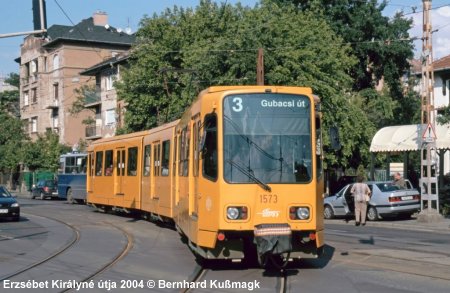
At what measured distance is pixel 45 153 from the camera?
66.5 metres

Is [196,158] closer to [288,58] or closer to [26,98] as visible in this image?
[288,58]

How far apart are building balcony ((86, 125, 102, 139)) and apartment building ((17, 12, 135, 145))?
15.7 feet

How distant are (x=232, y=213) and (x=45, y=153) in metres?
57.0

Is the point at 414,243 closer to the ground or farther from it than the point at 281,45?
closer to the ground

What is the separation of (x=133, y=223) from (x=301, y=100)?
14.0 m

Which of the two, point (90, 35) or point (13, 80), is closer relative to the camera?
point (90, 35)

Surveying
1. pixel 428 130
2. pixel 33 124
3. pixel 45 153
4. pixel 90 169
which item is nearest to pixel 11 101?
pixel 33 124

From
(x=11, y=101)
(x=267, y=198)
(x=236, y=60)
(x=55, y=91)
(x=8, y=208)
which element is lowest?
(x=8, y=208)

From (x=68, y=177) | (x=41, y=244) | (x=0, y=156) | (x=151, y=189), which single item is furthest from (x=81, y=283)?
(x=0, y=156)

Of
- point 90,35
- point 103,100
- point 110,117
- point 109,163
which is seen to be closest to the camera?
point 109,163

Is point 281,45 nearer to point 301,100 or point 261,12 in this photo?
point 261,12

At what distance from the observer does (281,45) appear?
3250 cm

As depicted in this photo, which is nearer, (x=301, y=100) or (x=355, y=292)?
(x=355, y=292)

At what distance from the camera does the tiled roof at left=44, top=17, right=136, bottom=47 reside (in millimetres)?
74625
